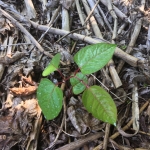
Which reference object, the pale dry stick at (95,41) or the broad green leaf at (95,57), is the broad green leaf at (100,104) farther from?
the pale dry stick at (95,41)

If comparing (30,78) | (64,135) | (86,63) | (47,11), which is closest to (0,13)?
(47,11)

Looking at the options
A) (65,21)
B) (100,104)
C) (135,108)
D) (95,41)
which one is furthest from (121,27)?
(100,104)

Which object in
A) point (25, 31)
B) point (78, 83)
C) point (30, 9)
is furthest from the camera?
point (30, 9)

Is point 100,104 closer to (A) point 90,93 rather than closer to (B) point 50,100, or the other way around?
(A) point 90,93

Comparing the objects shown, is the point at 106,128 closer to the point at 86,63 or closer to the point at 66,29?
the point at 86,63

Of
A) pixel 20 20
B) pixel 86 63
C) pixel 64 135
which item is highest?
pixel 20 20

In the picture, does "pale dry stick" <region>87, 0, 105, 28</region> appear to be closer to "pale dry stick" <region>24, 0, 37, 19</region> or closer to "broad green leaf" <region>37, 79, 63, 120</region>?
"pale dry stick" <region>24, 0, 37, 19</region>
